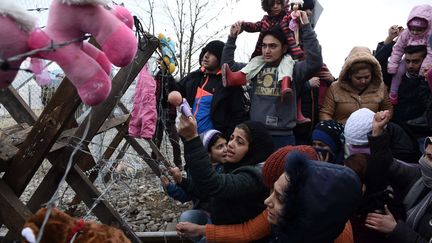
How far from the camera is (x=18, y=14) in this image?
892 millimetres

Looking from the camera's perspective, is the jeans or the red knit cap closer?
the red knit cap

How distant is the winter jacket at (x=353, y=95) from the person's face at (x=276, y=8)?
81 centimetres

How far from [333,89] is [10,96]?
2.53 meters

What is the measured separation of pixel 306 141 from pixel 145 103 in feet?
5.75

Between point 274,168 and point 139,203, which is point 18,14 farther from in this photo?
point 139,203

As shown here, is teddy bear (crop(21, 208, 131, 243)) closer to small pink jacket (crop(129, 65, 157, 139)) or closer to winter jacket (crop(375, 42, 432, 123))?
winter jacket (crop(375, 42, 432, 123))

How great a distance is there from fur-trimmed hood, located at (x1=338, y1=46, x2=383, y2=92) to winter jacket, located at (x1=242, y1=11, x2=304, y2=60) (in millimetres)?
409

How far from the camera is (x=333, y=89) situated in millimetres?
3043

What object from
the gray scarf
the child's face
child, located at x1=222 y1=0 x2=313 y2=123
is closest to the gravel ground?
child, located at x1=222 y1=0 x2=313 y2=123

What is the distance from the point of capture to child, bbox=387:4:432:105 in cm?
292

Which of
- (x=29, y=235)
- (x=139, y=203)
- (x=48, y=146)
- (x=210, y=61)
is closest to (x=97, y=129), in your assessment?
(x=48, y=146)

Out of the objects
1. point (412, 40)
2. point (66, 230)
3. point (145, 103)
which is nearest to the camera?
point (66, 230)

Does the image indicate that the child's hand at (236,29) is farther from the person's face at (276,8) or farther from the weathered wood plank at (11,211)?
the weathered wood plank at (11,211)

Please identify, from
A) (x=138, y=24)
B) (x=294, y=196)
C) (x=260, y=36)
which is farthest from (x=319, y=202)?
(x=260, y=36)
